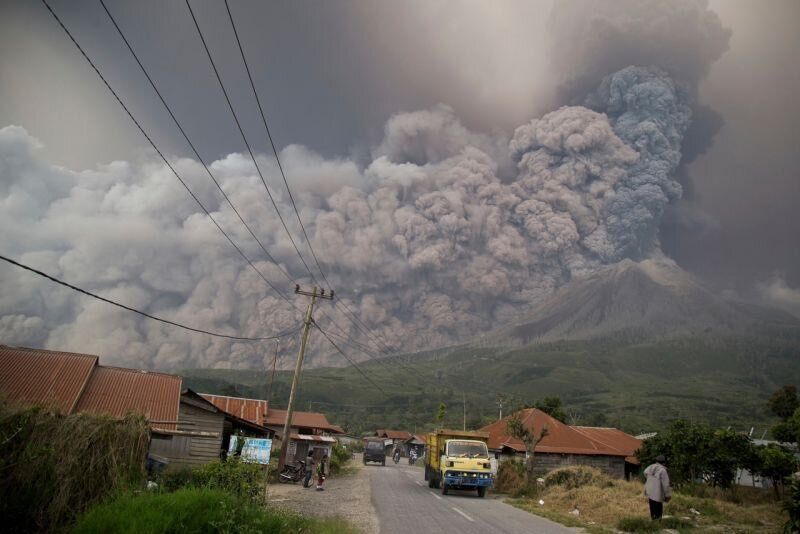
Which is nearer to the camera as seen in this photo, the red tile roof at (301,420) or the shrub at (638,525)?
the shrub at (638,525)

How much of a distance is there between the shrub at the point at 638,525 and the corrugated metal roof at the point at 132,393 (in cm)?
1696

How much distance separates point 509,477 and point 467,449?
6.94 meters

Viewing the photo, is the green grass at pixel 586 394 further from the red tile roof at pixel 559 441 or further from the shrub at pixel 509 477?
the shrub at pixel 509 477

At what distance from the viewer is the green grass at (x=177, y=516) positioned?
21.0 ft

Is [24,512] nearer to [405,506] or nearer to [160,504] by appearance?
[160,504]

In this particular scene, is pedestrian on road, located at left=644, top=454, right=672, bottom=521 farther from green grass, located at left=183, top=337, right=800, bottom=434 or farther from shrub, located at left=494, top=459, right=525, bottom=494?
green grass, located at left=183, top=337, right=800, bottom=434

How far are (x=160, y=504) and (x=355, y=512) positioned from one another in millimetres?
10083

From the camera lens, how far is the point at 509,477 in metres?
29.4

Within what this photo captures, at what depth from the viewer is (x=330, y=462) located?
36.6 metres

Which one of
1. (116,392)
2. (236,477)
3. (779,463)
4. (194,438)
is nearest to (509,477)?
(779,463)

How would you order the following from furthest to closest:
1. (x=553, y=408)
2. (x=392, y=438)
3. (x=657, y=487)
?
1. (x=392, y=438)
2. (x=553, y=408)
3. (x=657, y=487)

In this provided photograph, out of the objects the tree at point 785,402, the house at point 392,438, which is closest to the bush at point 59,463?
the tree at point 785,402

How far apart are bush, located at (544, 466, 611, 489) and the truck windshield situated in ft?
15.3

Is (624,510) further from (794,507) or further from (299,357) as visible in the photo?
(299,357)
